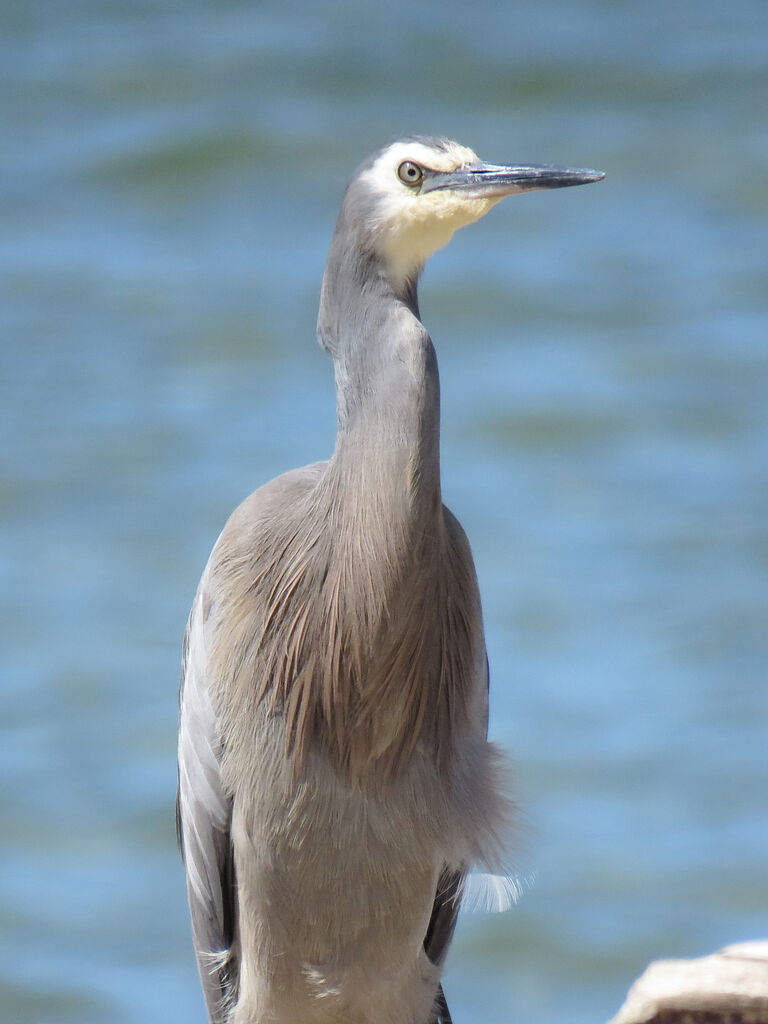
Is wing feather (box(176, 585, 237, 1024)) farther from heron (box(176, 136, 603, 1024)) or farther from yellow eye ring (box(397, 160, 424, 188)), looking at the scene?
yellow eye ring (box(397, 160, 424, 188))

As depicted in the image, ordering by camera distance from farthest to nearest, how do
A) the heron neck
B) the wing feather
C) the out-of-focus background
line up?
the out-of-focus background < the wing feather < the heron neck

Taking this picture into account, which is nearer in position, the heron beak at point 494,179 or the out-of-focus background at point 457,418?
the heron beak at point 494,179

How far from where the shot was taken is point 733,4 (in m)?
7.84

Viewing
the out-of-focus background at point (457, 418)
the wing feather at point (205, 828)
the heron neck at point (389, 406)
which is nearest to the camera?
the heron neck at point (389, 406)

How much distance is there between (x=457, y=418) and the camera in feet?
20.3

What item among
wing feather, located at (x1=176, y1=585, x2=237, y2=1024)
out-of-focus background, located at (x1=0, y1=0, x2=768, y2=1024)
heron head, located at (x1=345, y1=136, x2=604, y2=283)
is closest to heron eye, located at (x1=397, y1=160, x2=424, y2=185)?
heron head, located at (x1=345, y1=136, x2=604, y2=283)

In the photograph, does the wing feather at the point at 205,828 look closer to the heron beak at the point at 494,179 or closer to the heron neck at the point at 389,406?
the heron neck at the point at 389,406

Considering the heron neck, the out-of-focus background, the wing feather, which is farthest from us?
the out-of-focus background

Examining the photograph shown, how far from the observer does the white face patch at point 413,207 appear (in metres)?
2.04

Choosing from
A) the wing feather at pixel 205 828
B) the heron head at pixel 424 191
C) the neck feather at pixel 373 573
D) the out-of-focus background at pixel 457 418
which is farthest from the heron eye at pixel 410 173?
the out-of-focus background at pixel 457 418

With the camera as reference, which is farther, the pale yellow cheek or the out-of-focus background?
the out-of-focus background

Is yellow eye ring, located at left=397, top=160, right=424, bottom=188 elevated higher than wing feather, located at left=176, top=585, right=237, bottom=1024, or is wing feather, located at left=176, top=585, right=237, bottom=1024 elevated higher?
yellow eye ring, located at left=397, top=160, right=424, bottom=188

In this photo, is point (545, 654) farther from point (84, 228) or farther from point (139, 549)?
point (84, 228)

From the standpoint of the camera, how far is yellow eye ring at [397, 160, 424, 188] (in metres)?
2.05
